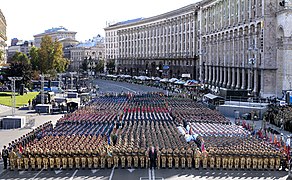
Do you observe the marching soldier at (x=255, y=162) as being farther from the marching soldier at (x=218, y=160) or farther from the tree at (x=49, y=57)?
the tree at (x=49, y=57)

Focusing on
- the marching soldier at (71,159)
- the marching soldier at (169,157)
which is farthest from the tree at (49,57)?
the marching soldier at (169,157)

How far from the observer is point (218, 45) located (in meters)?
83.9

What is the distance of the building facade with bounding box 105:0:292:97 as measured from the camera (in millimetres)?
57031

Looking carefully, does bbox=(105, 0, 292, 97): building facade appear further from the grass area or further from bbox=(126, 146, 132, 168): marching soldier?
bbox=(126, 146, 132, 168): marching soldier

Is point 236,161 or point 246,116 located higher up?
point 246,116

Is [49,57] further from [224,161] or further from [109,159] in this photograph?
[224,161]

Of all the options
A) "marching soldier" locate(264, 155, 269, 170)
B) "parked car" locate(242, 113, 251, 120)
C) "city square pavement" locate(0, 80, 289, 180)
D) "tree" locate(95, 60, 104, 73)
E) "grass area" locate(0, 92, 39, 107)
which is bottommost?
"city square pavement" locate(0, 80, 289, 180)

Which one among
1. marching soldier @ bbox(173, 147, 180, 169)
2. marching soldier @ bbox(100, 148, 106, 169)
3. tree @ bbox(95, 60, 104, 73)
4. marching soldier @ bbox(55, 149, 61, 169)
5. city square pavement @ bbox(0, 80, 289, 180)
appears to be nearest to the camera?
city square pavement @ bbox(0, 80, 289, 180)

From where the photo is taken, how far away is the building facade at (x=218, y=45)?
187ft

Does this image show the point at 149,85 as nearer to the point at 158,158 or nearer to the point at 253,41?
the point at 253,41

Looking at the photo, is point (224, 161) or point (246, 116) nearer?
point (224, 161)

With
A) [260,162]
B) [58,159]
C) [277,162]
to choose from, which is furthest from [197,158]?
[58,159]

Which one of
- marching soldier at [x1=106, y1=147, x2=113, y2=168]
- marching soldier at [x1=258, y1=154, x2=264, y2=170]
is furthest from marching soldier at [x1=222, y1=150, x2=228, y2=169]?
marching soldier at [x1=106, y1=147, x2=113, y2=168]

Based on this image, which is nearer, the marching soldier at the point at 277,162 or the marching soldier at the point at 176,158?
the marching soldier at the point at 277,162
